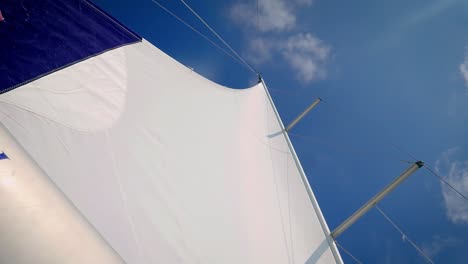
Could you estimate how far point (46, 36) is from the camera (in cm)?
177

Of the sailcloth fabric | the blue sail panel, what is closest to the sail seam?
the sailcloth fabric

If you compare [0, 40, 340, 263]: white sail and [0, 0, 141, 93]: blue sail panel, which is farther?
[0, 0, 141, 93]: blue sail panel

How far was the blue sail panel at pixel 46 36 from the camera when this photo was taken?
152 cm

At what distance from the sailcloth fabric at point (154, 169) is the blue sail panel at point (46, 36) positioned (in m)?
0.08

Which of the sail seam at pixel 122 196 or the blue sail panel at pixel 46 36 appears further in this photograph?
the blue sail panel at pixel 46 36

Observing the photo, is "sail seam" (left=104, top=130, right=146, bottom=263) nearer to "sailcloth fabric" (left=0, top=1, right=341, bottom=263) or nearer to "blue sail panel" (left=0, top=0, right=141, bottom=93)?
"sailcloth fabric" (left=0, top=1, right=341, bottom=263)

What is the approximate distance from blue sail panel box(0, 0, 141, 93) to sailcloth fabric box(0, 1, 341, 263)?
75mm

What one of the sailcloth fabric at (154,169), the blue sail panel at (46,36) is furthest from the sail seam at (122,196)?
the blue sail panel at (46,36)

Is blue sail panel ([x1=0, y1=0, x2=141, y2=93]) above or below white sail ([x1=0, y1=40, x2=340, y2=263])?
above

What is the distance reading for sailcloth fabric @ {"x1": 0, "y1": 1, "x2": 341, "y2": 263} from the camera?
125 centimetres

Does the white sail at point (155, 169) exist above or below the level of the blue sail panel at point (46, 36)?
below

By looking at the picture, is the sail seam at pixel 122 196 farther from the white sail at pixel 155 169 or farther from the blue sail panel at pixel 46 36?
the blue sail panel at pixel 46 36

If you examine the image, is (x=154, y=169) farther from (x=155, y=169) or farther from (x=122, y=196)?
(x=122, y=196)

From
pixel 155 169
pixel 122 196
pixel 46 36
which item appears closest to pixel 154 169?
pixel 155 169
